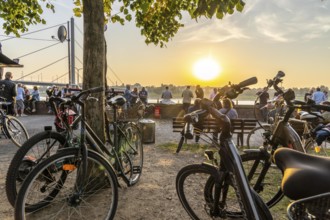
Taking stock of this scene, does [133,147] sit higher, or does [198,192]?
[133,147]

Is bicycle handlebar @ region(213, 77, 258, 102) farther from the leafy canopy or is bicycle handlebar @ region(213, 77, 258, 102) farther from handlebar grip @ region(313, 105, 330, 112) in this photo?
the leafy canopy

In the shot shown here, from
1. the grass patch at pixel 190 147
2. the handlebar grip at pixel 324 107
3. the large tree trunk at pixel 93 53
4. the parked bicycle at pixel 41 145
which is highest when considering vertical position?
the large tree trunk at pixel 93 53

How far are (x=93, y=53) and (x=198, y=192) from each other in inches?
91.4

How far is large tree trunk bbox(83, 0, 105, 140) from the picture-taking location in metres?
3.80

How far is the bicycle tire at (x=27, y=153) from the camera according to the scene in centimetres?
286

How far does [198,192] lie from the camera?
3.27 m

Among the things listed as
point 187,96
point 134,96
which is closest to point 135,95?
point 134,96

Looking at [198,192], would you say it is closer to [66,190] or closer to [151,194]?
[151,194]

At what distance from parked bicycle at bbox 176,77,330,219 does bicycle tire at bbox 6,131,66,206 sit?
1442mm

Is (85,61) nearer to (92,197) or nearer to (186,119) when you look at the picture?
(92,197)

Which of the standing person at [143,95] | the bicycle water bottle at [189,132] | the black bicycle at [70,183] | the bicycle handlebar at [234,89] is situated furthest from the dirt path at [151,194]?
the standing person at [143,95]

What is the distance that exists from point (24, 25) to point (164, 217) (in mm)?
5974

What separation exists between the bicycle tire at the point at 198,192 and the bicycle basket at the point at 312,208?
101 cm

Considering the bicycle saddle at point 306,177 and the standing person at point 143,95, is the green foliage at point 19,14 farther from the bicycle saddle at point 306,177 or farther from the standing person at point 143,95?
the standing person at point 143,95
